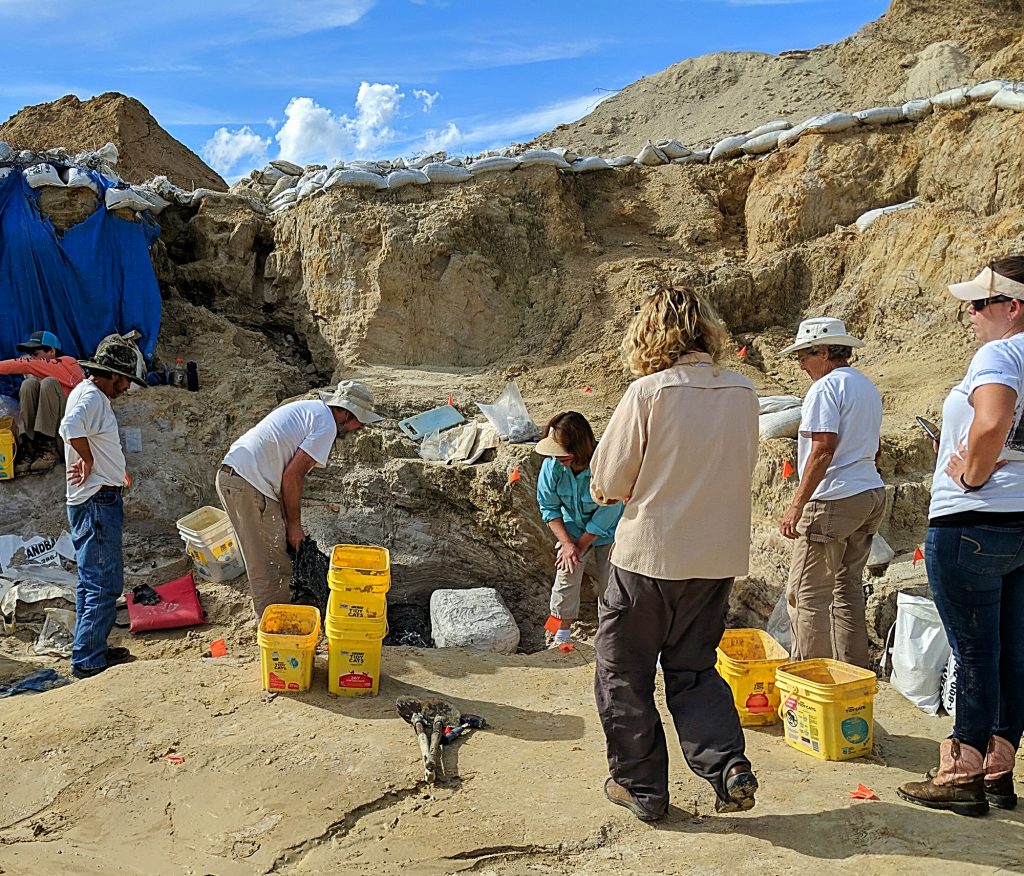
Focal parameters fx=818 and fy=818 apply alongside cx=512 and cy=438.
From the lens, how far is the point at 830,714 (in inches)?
129

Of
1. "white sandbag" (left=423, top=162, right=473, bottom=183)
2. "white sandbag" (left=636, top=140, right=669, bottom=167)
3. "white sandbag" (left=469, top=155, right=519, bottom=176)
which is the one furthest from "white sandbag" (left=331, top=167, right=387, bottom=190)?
"white sandbag" (left=636, top=140, right=669, bottom=167)

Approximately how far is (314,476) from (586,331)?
3451 mm

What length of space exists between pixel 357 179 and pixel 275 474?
18.5 feet

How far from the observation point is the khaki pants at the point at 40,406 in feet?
22.6

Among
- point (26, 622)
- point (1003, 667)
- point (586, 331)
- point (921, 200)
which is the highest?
point (921, 200)

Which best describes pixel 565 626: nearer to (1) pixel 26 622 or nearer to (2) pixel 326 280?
(1) pixel 26 622

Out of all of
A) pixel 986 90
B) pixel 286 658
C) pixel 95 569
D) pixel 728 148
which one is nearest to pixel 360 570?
pixel 286 658

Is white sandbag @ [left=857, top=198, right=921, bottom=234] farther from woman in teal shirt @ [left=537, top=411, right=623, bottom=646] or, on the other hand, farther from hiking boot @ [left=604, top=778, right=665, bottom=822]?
hiking boot @ [left=604, top=778, right=665, bottom=822]

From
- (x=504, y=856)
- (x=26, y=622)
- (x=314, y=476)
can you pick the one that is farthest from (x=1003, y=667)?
(x=26, y=622)

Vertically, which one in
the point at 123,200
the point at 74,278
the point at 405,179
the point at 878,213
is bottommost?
the point at 74,278

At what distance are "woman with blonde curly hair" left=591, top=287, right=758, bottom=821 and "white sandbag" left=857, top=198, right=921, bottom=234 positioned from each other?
23.7 feet

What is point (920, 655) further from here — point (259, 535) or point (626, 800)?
point (259, 535)

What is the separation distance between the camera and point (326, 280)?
915cm

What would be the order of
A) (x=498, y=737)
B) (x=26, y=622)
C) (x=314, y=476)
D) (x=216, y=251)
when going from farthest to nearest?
1. (x=216, y=251)
2. (x=314, y=476)
3. (x=26, y=622)
4. (x=498, y=737)
